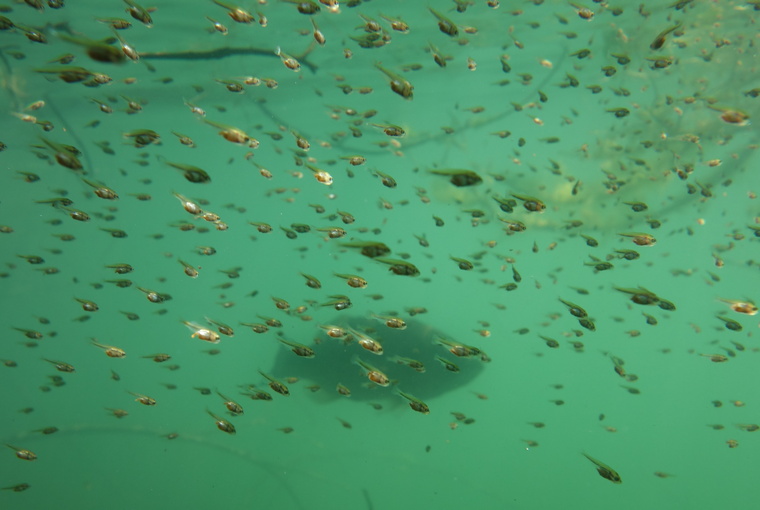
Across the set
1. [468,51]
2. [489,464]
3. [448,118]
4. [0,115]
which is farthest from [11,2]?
[489,464]

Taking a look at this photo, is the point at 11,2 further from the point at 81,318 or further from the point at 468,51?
the point at 468,51

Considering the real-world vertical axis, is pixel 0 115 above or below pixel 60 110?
below

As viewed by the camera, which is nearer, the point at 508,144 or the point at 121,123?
the point at 121,123

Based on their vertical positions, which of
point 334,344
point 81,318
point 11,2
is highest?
point 11,2

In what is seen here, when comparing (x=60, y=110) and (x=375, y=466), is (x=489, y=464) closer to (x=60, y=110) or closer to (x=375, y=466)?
(x=375, y=466)

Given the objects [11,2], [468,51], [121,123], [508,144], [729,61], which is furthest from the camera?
[508,144]

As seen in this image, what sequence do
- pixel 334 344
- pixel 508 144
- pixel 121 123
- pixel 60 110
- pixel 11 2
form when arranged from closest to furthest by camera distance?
pixel 334 344, pixel 11 2, pixel 60 110, pixel 121 123, pixel 508 144
